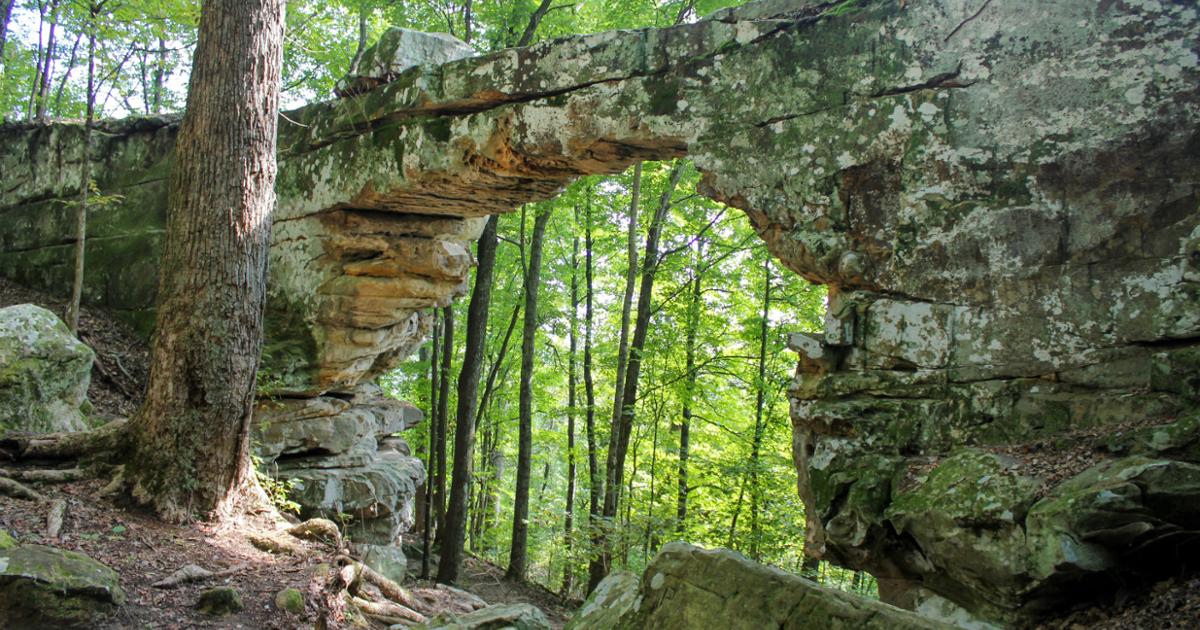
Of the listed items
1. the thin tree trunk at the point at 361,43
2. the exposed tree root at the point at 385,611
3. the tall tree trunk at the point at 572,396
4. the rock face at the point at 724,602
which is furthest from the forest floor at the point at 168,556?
the tall tree trunk at the point at 572,396

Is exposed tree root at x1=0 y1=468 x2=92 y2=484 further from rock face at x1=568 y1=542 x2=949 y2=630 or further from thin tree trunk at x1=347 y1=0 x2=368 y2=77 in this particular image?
thin tree trunk at x1=347 y1=0 x2=368 y2=77

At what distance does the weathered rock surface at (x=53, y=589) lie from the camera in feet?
12.4

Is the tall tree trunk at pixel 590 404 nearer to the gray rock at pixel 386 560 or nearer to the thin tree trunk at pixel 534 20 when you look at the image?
the gray rock at pixel 386 560

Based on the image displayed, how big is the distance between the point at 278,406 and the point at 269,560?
11.7 ft

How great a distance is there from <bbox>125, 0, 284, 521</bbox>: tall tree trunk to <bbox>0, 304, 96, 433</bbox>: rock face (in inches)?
52.7

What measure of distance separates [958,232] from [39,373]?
7579mm

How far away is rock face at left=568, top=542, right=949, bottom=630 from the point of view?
2674mm

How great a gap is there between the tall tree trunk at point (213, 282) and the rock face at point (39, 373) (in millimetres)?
1339

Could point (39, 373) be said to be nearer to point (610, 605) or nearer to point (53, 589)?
point (53, 589)

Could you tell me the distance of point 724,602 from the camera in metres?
2.93

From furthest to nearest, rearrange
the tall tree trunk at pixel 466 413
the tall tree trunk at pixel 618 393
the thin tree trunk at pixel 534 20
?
the tall tree trunk at pixel 618 393 → the thin tree trunk at pixel 534 20 → the tall tree trunk at pixel 466 413

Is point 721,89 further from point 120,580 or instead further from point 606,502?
point 606,502

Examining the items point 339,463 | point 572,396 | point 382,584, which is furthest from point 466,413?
point 572,396

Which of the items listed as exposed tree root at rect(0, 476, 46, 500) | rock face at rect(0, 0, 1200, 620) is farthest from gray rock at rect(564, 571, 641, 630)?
exposed tree root at rect(0, 476, 46, 500)
